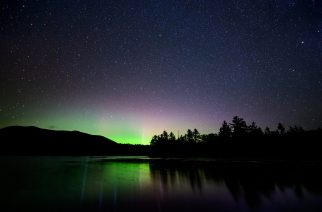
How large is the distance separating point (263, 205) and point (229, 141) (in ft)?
268

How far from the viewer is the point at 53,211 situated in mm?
11625

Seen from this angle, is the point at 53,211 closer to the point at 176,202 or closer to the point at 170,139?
the point at 176,202

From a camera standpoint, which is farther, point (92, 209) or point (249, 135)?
point (249, 135)

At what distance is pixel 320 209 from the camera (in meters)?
12.1

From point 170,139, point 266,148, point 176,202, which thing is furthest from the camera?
point 170,139

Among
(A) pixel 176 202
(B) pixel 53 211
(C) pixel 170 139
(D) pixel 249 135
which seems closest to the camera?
(B) pixel 53 211

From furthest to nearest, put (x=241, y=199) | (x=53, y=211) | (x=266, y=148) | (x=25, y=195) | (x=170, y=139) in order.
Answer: (x=170, y=139), (x=266, y=148), (x=25, y=195), (x=241, y=199), (x=53, y=211)

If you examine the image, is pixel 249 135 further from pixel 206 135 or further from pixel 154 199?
pixel 154 199

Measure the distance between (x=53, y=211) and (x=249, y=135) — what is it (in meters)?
85.1

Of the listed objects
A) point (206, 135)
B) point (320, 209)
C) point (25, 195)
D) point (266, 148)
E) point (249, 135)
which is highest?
point (206, 135)

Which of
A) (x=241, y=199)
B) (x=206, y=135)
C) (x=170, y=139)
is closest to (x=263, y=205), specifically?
(x=241, y=199)

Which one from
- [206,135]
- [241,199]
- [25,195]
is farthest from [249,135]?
[25,195]

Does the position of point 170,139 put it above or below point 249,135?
above

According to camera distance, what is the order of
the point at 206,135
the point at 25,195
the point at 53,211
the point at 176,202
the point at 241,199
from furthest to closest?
1. the point at 206,135
2. the point at 25,195
3. the point at 241,199
4. the point at 176,202
5. the point at 53,211
